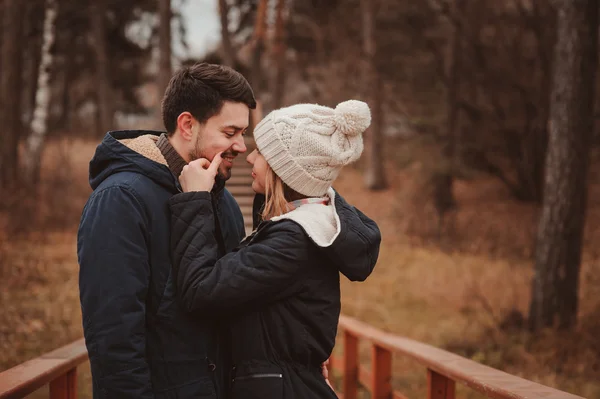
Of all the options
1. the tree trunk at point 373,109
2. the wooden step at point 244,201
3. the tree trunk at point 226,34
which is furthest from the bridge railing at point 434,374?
the tree trunk at point 226,34

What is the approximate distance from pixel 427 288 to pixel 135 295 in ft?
27.9

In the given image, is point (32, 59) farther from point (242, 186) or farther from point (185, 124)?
point (185, 124)

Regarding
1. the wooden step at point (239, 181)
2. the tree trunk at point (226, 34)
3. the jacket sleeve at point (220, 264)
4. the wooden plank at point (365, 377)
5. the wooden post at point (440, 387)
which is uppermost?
the tree trunk at point (226, 34)

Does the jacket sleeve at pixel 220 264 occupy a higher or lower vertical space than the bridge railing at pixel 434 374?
higher

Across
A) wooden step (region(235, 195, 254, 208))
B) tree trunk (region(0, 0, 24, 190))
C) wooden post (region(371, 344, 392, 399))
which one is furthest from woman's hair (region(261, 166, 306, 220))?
tree trunk (region(0, 0, 24, 190))

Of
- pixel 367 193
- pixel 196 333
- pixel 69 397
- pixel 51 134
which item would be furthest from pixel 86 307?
pixel 367 193

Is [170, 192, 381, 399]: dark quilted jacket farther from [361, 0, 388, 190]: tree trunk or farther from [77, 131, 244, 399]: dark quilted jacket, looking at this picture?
[361, 0, 388, 190]: tree trunk

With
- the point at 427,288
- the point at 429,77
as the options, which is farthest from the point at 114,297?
the point at 429,77

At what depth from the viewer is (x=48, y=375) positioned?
3.08m

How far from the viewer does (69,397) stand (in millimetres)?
3496

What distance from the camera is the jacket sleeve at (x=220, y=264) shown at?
2445 millimetres

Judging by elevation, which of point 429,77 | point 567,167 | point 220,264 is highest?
point 429,77

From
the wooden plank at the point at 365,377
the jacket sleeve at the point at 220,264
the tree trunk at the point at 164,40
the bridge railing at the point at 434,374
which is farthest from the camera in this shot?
the tree trunk at the point at 164,40

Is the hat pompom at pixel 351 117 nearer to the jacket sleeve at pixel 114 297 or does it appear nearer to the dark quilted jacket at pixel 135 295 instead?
the dark quilted jacket at pixel 135 295
